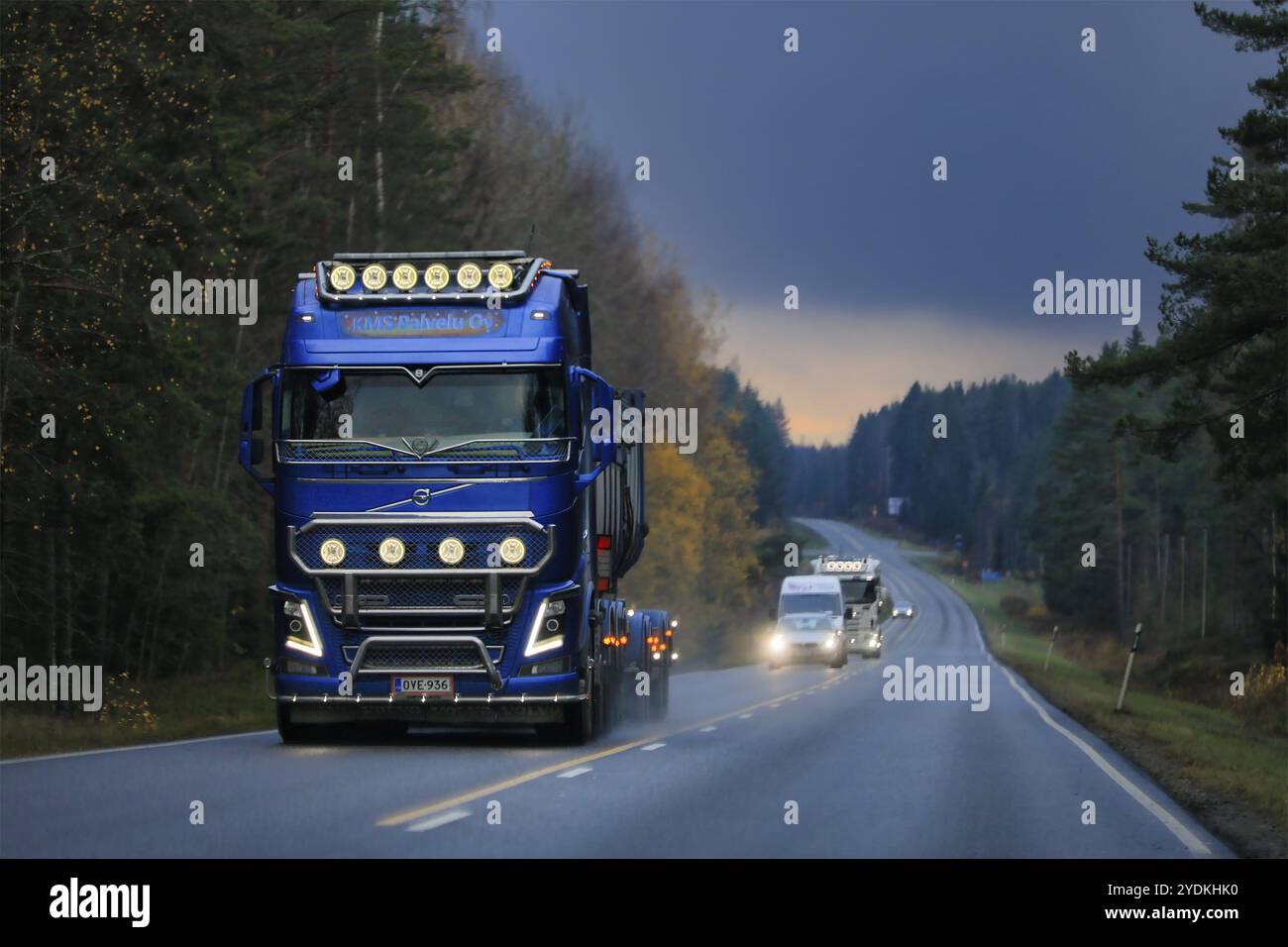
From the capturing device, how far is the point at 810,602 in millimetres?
58062

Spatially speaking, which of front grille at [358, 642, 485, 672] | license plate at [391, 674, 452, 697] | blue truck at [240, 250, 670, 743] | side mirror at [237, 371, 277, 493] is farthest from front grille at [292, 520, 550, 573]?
license plate at [391, 674, 452, 697]

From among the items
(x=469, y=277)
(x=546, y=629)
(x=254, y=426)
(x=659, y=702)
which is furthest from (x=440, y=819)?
(x=659, y=702)

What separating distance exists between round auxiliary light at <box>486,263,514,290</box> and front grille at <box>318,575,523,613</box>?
2.73 metres

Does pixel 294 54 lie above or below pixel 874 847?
above

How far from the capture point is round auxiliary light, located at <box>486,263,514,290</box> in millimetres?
16547

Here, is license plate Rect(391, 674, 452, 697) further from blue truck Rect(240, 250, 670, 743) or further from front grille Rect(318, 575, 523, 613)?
front grille Rect(318, 575, 523, 613)

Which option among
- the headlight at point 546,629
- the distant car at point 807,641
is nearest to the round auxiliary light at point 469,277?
the headlight at point 546,629

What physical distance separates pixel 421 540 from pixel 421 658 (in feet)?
3.47

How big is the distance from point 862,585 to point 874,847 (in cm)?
5798
